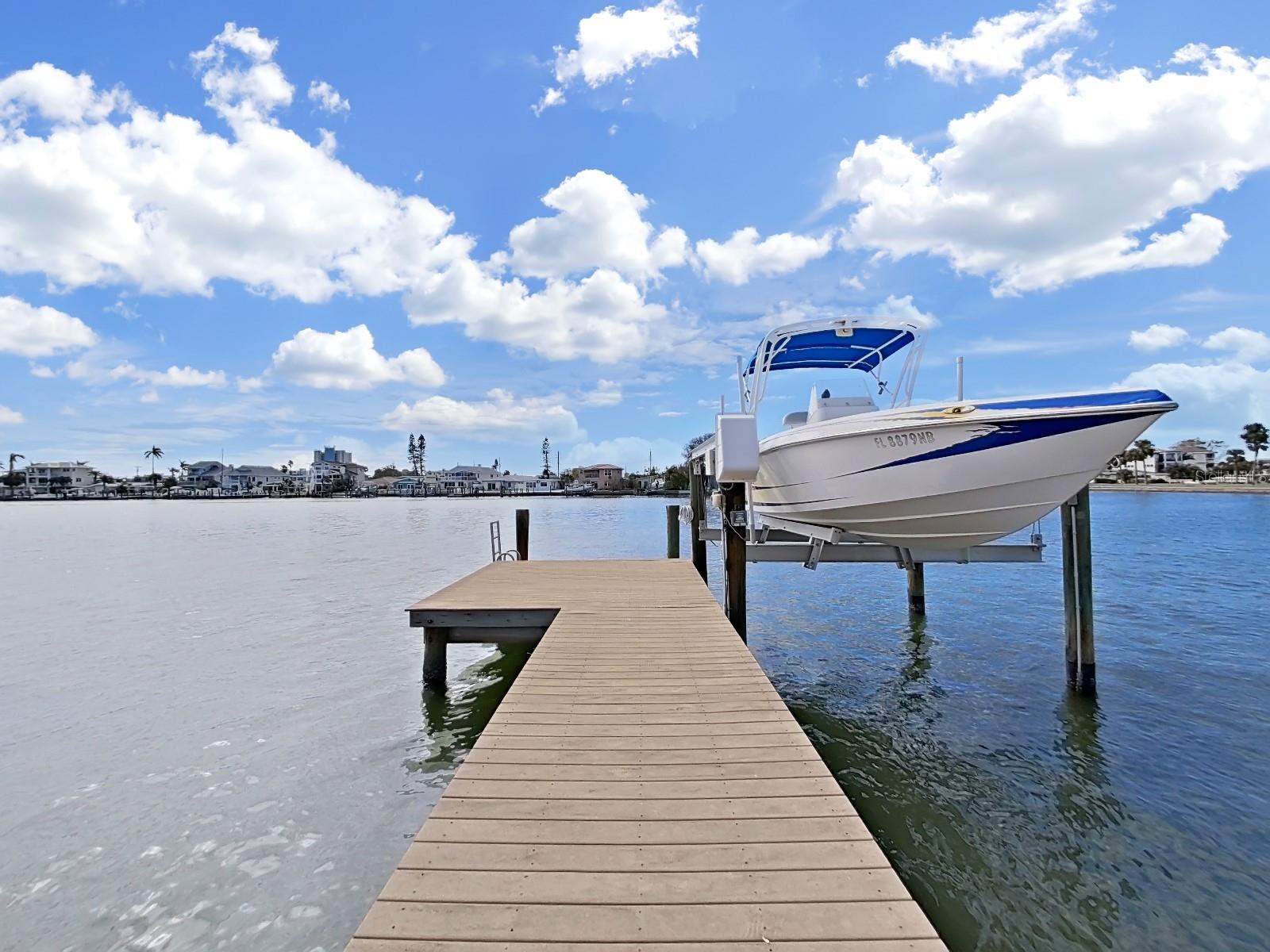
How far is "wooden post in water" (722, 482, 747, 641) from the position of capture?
8.91 metres

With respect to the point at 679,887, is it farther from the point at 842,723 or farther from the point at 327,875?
the point at 842,723

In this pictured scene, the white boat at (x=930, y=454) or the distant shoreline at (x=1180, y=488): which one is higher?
the white boat at (x=930, y=454)

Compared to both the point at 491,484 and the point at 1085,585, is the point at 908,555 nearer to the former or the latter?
the point at 1085,585

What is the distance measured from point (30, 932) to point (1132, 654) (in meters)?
13.5

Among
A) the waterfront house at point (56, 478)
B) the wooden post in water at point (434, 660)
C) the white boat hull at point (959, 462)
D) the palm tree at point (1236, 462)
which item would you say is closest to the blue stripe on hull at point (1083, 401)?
the white boat hull at point (959, 462)

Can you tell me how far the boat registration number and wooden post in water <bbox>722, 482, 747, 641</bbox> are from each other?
2291mm

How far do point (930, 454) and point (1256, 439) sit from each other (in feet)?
431

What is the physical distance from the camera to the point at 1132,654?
1020 cm

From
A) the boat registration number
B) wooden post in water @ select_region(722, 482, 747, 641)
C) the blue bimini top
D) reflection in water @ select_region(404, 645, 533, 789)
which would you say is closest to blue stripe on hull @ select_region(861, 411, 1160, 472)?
the boat registration number

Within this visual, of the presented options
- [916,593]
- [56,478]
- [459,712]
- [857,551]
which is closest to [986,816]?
[857,551]

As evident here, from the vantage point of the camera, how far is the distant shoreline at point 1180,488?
3339 inches

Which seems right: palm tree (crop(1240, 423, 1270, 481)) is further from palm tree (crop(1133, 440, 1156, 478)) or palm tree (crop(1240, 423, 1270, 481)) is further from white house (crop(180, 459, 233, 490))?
white house (crop(180, 459, 233, 490))

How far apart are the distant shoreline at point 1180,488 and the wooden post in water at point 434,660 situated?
9720cm

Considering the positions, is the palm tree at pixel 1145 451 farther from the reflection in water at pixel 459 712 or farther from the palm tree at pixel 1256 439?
the reflection in water at pixel 459 712
